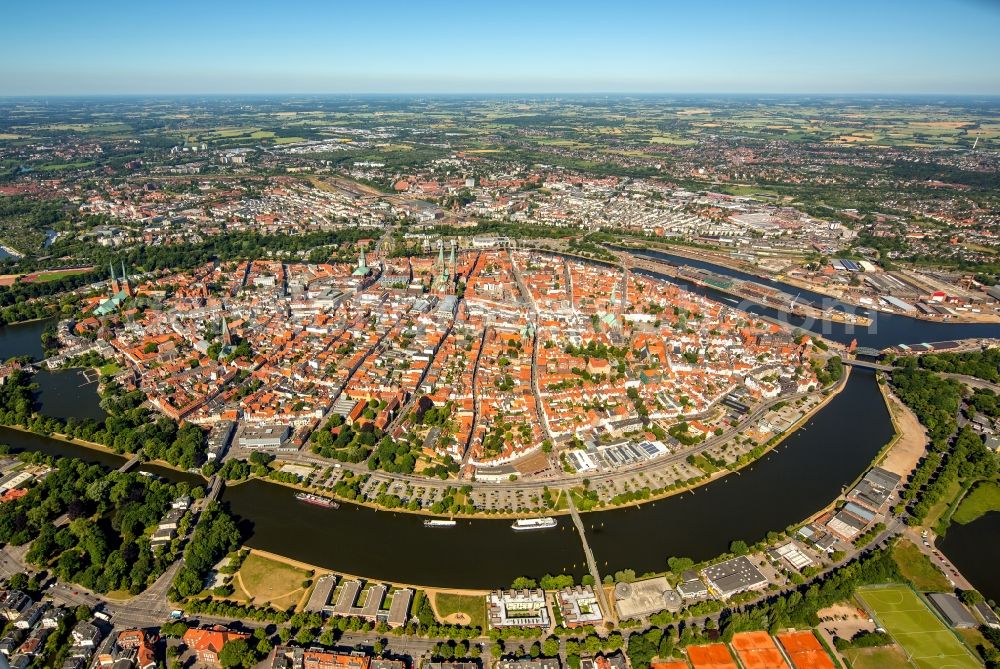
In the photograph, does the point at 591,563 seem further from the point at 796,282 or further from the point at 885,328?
the point at 796,282

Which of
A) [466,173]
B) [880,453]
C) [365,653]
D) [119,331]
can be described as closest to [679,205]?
[466,173]

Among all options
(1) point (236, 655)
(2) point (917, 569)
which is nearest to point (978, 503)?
(2) point (917, 569)

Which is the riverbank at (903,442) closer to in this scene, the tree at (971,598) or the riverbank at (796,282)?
the tree at (971,598)

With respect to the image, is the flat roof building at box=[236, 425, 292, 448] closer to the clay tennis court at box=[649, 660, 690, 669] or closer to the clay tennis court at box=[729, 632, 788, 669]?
the clay tennis court at box=[649, 660, 690, 669]

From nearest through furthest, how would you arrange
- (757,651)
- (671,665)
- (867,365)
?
(671,665)
(757,651)
(867,365)

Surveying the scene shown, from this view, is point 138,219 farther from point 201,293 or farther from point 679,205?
point 679,205
